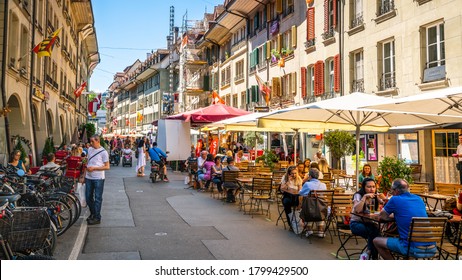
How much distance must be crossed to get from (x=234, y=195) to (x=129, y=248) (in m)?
6.02

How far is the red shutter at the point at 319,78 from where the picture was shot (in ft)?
74.4

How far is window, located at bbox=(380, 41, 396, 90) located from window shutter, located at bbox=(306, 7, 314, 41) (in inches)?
246

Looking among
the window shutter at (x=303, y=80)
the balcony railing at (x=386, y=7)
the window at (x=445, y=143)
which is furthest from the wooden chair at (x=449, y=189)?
the window shutter at (x=303, y=80)

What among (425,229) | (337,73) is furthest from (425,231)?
(337,73)

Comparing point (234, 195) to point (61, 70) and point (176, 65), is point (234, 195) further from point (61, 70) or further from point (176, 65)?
point (176, 65)

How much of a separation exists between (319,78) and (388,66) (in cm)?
526

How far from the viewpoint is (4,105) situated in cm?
1467

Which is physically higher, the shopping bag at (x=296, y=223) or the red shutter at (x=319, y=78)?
the red shutter at (x=319, y=78)

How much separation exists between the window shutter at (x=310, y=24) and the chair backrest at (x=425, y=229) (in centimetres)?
1994

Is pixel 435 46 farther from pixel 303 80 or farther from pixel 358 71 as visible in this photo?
pixel 303 80

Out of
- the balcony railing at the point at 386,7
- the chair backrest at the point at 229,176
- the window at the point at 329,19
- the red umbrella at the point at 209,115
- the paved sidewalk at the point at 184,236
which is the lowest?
the paved sidewalk at the point at 184,236

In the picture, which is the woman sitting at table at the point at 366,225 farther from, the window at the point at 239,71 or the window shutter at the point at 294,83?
the window at the point at 239,71

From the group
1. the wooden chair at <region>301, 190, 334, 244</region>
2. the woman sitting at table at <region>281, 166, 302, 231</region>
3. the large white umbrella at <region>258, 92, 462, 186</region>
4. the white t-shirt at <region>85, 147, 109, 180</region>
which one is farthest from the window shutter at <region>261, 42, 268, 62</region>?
the wooden chair at <region>301, 190, 334, 244</region>

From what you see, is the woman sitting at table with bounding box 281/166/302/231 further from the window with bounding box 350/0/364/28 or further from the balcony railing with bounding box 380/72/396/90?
the window with bounding box 350/0/364/28
